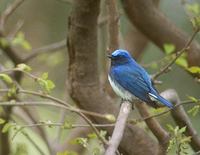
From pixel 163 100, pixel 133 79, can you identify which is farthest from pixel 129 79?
pixel 163 100

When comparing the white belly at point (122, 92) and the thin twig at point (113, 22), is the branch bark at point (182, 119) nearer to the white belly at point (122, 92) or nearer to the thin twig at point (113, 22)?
the white belly at point (122, 92)

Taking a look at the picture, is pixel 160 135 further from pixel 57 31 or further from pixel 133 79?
pixel 57 31

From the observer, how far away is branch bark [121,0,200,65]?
3.84m

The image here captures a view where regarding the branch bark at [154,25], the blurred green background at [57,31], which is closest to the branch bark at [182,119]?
the branch bark at [154,25]

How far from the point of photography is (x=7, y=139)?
4.10 metres

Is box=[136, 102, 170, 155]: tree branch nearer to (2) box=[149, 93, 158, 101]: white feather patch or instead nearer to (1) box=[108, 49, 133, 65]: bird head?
(2) box=[149, 93, 158, 101]: white feather patch

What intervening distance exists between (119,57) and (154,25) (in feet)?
2.30

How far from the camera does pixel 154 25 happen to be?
3.91 metres

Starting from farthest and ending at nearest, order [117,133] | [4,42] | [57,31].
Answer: [57,31], [4,42], [117,133]

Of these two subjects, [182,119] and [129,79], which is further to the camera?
[129,79]

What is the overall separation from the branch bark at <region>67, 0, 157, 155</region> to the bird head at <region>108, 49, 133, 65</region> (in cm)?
11

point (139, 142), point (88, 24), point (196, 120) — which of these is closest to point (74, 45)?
point (88, 24)

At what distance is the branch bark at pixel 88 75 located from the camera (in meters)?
3.02

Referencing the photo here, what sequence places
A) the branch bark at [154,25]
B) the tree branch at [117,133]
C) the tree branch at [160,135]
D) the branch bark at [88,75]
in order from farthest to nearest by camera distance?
the branch bark at [154,25] < the branch bark at [88,75] < the tree branch at [160,135] < the tree branch at [117,133]
